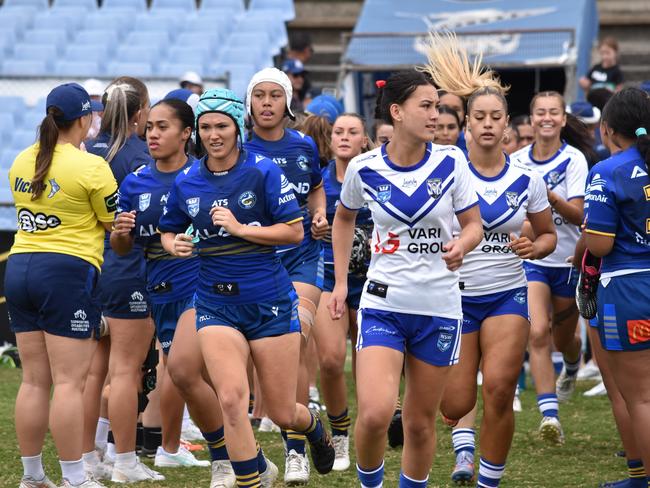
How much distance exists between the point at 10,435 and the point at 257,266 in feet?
10.8

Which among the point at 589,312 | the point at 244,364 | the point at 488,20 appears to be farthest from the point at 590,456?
the point at 488,20

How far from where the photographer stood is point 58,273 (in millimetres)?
6293

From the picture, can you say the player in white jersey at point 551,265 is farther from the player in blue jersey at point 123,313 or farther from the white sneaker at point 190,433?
the player in blue jersey at point 123,313

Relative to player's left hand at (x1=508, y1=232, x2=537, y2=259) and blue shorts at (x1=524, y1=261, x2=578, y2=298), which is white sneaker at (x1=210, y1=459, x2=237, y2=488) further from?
blue shorts at (x1=524, y1=261, x2=578, y2=298)

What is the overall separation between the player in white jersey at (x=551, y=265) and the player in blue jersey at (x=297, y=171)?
1685 millimetres

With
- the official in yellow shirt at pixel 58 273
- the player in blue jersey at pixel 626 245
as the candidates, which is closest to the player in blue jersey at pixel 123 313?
the official in yellow shirt at pixel 58 273

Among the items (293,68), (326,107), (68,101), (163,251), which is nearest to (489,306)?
(163,251)

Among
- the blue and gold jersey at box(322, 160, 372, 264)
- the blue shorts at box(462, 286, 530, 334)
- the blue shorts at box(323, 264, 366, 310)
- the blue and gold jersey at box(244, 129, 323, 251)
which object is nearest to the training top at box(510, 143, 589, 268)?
the blue and gold jersey at box(322, 160, 372, 264)

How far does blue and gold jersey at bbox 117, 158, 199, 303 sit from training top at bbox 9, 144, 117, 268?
0.39 meters

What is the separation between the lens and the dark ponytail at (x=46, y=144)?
6.26m

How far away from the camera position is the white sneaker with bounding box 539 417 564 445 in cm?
823

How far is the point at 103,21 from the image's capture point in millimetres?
18188

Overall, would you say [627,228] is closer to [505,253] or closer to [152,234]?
[505,253]

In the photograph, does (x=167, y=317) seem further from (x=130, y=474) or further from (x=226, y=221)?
(x=226, y=221)
